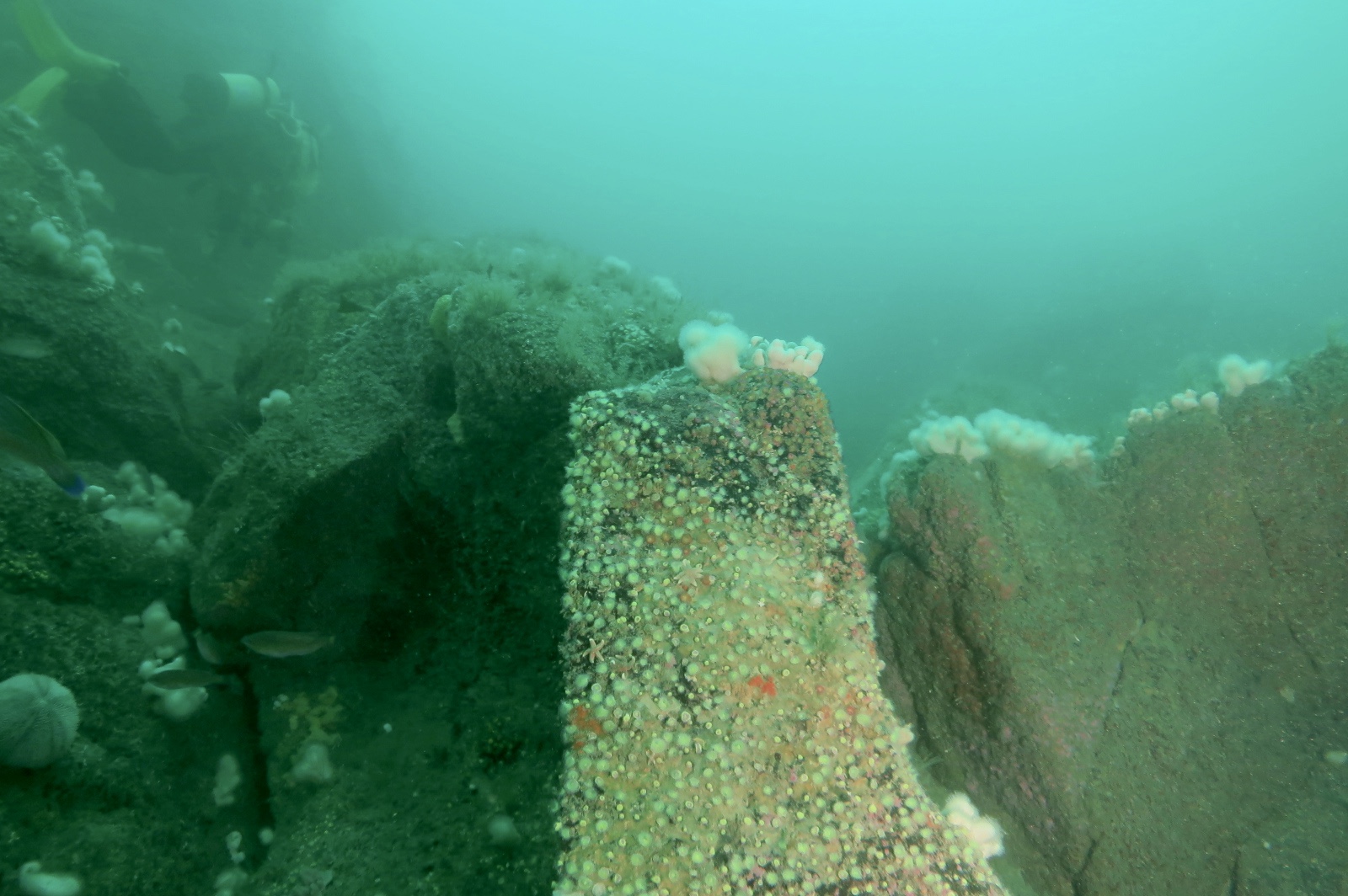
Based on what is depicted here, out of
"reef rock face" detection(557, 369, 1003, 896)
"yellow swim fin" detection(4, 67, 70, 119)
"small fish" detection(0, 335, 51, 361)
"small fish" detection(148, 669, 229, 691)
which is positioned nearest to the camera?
"reef rock face" detection(557, 369, 1003, 896)

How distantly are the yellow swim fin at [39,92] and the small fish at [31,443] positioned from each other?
36.9ft

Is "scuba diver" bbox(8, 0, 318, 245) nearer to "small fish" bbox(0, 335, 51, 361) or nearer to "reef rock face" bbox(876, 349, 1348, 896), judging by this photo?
"small fish" bbox(0, 335, 51, 361)

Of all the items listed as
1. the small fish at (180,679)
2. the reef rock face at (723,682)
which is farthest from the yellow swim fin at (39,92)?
the reef rock face at (723,682)

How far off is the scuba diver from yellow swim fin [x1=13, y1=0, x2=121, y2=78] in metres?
0.01

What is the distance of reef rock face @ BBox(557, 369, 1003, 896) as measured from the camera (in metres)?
2.04

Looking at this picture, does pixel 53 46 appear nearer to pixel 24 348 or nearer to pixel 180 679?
pixel 24 348

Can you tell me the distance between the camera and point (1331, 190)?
4625cm

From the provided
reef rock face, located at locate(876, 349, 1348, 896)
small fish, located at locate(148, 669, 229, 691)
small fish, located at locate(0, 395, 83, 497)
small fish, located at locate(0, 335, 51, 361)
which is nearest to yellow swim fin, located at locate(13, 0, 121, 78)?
small fish, located at locate(0, 335, 51, 361)

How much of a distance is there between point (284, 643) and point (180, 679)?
52 cm

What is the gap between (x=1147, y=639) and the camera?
3.84 m

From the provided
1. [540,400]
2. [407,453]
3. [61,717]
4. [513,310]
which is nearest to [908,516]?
[540,400]

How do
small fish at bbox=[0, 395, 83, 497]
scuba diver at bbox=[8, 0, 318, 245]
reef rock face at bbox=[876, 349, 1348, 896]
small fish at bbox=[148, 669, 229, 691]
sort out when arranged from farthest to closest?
scuba diver at bbox=[8, 0, 318, 245], reef rock face at bbox=[876, 349, 1348, 896], small fish at bbox=[148, 669, 229, 691], small fish at bbox=[0, 395, 83, 497]

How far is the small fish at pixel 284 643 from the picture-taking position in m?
3.32

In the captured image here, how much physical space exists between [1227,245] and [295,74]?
188 ft
